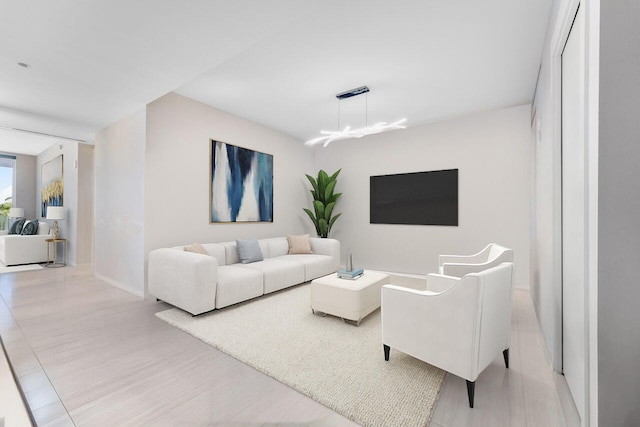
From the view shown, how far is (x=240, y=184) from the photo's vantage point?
4734 millimetres

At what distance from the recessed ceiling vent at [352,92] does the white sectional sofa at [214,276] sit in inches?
95.3

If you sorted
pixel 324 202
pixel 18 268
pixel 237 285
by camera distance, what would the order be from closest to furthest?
1. pixel 237 285
2. pixel 18 268
3. pixel 324 202

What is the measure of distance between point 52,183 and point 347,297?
26.1 feet

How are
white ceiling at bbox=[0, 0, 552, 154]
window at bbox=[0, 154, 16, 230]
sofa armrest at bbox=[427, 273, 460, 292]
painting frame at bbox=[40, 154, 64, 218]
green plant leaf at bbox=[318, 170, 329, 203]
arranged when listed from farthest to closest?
window at bbox=[0, 154, 16, 230] → painting frame at bbox=[40, 154, 64, 218] → green plant leaf at bbox=[318, 170, 329, 203] → sofa armrest at bbox=[427, 273, 460, 292] → white ceiling at bbox=[0, 0, 552, 154]

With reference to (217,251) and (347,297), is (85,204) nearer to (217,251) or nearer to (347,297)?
(217,251)

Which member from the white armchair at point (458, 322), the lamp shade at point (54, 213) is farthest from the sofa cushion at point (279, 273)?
the lamp shade at point (54, 213)

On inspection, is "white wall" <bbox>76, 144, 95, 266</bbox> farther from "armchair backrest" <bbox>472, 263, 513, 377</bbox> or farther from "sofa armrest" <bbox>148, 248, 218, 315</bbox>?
"armchair backrest" <bbox>472, 263, 513, 377</bbox>

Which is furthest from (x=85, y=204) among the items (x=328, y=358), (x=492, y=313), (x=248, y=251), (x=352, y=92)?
(x=492, y=313)

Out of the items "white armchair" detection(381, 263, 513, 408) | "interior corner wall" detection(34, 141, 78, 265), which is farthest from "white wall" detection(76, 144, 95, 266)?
"white armchair" detection(381, 263, 513, 408)

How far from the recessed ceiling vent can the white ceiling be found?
10cm

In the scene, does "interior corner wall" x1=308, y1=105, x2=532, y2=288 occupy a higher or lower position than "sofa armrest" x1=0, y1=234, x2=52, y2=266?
higher

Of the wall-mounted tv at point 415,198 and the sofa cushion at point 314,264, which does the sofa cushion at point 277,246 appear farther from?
the wall-mounted tv at point 415,198

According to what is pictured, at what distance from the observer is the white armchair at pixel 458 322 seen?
1587 mm

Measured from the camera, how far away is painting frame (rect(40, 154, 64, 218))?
637 cm
